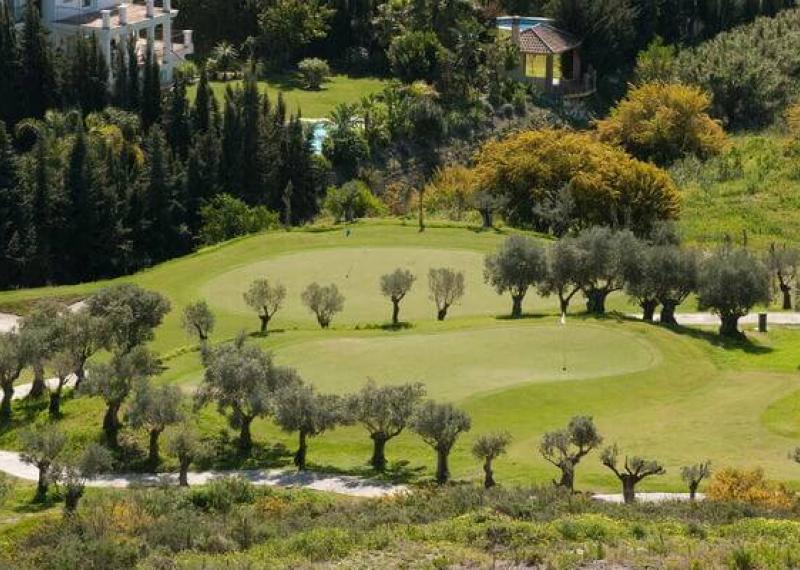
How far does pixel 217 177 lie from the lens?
8012cm

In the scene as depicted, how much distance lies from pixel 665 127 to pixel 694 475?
185 feet

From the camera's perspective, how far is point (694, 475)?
141ft

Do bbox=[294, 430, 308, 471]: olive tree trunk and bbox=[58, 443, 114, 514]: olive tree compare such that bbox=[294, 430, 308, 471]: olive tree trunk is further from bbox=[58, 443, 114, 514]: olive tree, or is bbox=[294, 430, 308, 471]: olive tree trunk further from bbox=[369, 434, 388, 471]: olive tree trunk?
bbox=[58, 443, 114, 514]: olive tree

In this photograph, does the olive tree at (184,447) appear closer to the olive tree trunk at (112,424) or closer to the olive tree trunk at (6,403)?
the olive tree trunk at (112,424)

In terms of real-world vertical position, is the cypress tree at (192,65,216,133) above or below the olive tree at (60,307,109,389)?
above

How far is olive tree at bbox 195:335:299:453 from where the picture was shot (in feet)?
159

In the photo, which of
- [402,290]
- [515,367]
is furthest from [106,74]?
[515,367]

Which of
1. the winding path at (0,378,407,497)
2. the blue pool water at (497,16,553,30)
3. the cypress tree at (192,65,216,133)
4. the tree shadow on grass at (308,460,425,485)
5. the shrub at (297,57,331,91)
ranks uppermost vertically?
the blue pool water at (497,16,553,30)

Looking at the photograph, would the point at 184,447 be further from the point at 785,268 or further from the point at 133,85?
the point at 133,85

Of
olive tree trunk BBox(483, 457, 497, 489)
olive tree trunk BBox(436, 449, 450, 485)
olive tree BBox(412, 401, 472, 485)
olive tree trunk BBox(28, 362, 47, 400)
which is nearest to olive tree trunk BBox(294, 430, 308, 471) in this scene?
olive tree BBox(412, 401, 472, 485)

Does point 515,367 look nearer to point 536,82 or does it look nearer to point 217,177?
point 217,177

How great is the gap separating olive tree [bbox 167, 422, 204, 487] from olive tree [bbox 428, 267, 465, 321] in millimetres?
16677

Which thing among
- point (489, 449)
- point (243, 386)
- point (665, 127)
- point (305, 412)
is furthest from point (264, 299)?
point (665, 127)

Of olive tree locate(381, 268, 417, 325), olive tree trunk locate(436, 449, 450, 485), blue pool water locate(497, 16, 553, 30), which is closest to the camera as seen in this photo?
olive tree trunk locate(436, 449, 450, 485)
